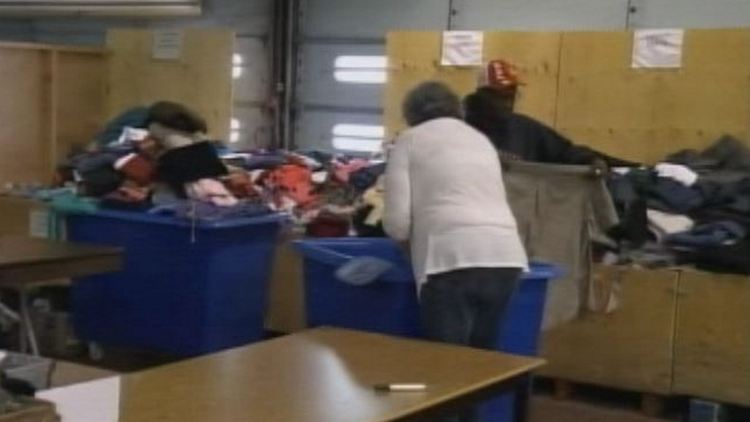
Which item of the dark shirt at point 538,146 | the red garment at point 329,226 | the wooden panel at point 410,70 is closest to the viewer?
the dark shirt at point 538,146

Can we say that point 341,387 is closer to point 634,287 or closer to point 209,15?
point 634,287

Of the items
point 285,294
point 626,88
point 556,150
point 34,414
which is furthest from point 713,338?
point 34,414

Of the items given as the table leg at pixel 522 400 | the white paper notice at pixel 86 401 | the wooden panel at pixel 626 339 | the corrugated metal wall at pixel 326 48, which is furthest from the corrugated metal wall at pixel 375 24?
the white paper notice at pixel 86 401

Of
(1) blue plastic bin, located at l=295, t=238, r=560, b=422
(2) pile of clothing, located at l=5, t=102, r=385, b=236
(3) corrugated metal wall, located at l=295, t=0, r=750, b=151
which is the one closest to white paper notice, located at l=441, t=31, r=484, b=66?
(3) corrugated metal wall, located at l=295, t=0, r=750, b=151

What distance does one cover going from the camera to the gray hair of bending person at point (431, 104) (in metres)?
4.30

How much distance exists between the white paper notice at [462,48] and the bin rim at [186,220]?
163cm

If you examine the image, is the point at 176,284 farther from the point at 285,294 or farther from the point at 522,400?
the point at 522,400

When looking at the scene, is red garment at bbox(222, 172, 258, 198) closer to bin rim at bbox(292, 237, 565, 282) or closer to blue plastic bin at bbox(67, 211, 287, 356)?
blue plastic bin at bbox(67, 211, 287, 356)

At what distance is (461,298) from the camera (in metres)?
4.13

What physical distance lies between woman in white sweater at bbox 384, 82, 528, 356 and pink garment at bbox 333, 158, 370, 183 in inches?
95.5

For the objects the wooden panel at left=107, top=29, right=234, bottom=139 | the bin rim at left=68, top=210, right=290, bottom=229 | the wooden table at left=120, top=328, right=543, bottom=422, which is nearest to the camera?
the wooden table at left=120, top=328, right=543, bottom=422

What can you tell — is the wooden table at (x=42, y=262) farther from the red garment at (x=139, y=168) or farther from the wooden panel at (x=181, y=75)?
the wooden panel at (x=181, y=75)

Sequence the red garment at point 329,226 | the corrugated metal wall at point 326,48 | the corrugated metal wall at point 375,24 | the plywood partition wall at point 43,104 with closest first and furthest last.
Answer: the red garment at point 329,226, the corrugated metal wall at point 375,24, the plywood partition wall at point 43,104, the corrugated metal wall at point 326,48

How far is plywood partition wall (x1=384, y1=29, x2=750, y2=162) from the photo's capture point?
623cm
